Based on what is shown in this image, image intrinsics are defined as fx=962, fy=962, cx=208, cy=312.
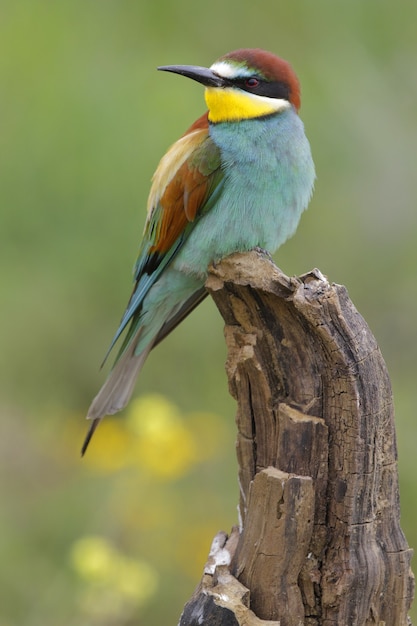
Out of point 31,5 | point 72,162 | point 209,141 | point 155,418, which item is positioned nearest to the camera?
point 209,141

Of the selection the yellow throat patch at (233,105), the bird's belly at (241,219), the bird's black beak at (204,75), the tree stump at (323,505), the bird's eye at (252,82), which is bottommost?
the tree stump at (323,505)

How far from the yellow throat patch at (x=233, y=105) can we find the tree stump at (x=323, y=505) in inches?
32.2

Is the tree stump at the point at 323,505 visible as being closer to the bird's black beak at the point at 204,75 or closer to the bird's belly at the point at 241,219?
the bird's belly at the point at 241,219

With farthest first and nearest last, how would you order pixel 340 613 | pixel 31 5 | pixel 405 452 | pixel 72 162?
1. pixel 31 5
2. pixel 72 162
3. pixel 405 452
4. pixel 340 613

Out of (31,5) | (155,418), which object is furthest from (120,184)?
(155,418)

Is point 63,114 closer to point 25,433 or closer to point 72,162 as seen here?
point 72,162

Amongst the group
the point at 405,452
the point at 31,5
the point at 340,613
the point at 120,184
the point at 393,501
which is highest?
the point at 31,5

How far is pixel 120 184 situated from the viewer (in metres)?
4.12

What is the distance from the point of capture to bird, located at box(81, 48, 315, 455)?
2.75m

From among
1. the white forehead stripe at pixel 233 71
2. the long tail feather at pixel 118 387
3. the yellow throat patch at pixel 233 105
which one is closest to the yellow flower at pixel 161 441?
the long tail feather at pixel 118 387

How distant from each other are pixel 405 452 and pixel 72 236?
1693mm

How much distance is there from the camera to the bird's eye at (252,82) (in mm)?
2752

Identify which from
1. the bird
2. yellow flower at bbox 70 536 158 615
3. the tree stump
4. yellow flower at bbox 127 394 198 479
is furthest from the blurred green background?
the tree stump

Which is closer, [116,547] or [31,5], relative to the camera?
[116,547]
